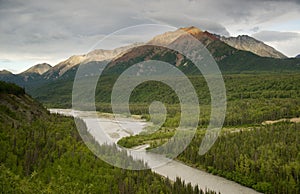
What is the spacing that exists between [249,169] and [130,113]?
102982 mm

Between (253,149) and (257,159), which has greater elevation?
(253,149)

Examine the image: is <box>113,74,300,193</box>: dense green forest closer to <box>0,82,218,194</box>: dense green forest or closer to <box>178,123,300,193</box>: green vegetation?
<box>178,123,300,193</box>: green vegetation

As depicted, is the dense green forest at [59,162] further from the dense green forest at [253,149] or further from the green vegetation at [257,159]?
the dense green forest at [253,149]

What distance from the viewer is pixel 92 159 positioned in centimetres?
4884

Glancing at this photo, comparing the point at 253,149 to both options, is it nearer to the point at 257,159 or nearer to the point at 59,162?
the point at 257,159

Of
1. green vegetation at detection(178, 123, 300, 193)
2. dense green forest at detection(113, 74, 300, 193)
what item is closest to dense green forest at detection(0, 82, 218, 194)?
green vegetation at detection(178, 123, 300, 193)

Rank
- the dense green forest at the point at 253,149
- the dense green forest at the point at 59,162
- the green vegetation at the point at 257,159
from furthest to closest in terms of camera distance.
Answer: the dense green forest at the point at 253,149 → the green vegetation at the point at 257,159 → the dense green forest at the point at 59,162

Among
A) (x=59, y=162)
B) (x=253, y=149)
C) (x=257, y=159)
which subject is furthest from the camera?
(x=253, y=149)

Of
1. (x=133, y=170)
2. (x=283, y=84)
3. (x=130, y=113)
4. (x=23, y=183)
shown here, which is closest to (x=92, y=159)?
(x=133, y=170)

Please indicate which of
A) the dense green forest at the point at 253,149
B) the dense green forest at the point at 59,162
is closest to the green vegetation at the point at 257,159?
the dense green forest at the point at 253,149

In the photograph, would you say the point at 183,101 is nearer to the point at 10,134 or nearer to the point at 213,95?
the point at 213,95

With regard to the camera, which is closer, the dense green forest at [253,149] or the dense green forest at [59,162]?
the dense green forest at [59,162]

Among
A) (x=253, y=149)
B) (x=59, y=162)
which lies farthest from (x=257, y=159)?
(x=59, y=162)

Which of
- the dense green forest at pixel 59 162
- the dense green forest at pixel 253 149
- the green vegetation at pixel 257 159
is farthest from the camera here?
the dense green forest at pixel 253 149
